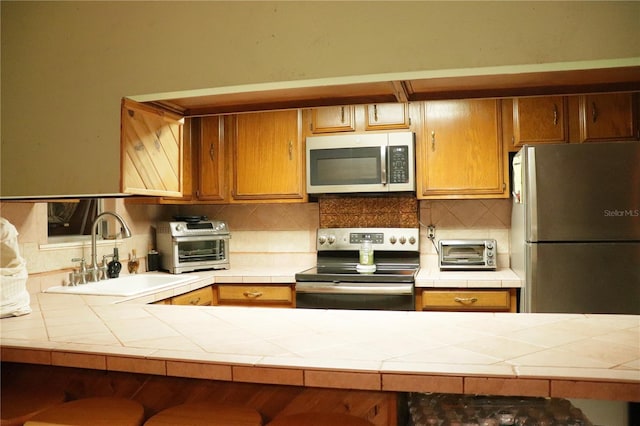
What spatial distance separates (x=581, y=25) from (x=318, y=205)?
3.01 metres

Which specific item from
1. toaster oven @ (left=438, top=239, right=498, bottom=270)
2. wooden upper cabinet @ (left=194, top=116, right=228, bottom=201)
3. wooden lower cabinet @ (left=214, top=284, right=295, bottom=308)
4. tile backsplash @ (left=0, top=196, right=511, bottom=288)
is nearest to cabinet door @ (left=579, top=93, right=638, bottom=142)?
tile backsplash @ (left=0, top=196, right=511, bottom=288)

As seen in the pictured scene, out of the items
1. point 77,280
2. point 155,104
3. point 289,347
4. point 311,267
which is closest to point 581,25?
point 289,347

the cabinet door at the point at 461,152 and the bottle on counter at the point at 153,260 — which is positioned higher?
the cabinet door at the point at 461,152

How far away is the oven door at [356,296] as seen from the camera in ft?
10.3

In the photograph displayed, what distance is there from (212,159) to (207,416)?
272cm

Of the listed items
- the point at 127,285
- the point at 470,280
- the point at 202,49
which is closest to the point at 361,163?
the point at 470,280

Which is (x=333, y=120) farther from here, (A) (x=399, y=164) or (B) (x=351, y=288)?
(B) (x=351, y=288)

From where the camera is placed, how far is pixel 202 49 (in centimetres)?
142

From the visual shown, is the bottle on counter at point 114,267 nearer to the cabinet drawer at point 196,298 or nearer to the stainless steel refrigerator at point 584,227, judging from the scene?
the cabinet drawer at point 196,298

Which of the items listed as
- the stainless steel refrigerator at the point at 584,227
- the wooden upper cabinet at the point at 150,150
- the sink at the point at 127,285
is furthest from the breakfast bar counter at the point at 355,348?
the stainless steel refrigerator at the point at 584,227

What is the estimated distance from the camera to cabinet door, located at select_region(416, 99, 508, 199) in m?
3.40

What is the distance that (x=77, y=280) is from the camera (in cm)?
288

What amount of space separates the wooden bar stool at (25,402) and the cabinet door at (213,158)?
2311 millimetres

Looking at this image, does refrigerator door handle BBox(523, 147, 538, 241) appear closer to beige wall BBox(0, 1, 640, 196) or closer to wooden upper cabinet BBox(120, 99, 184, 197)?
beige wall BBox(0, 1, 640, 196)
